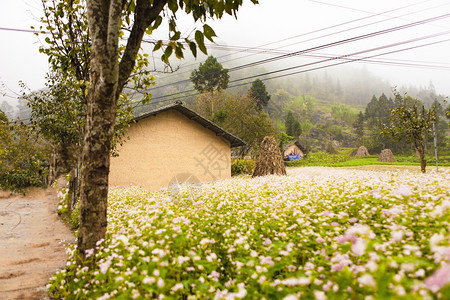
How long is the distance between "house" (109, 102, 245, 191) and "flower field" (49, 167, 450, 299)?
8.63 meters

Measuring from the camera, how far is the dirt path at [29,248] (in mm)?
4098

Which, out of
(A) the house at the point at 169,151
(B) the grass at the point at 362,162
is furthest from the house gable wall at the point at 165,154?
(B) the grass at the point at 362,162

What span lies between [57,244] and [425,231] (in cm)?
786

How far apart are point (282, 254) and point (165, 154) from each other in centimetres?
1269

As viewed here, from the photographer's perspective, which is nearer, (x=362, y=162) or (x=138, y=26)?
(x=138, y=26)

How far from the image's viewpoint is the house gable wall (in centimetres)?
1350

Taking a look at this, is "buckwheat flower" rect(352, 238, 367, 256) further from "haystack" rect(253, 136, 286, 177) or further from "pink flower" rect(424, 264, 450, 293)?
"haystack" rect(253, 136, 286, 177)

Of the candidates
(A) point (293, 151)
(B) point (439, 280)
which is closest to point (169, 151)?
(B) point (439, 280)

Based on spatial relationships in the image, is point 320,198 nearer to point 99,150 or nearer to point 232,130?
point 99,150

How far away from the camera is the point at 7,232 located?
7.92m

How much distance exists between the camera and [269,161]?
16656 mm

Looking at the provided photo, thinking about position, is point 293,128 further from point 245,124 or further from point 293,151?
point 245,124

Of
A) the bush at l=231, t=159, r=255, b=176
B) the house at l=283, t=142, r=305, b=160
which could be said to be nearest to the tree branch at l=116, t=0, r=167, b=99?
the bush at l=231, t=159, r=255, b=176

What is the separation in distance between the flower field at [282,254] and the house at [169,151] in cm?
863
